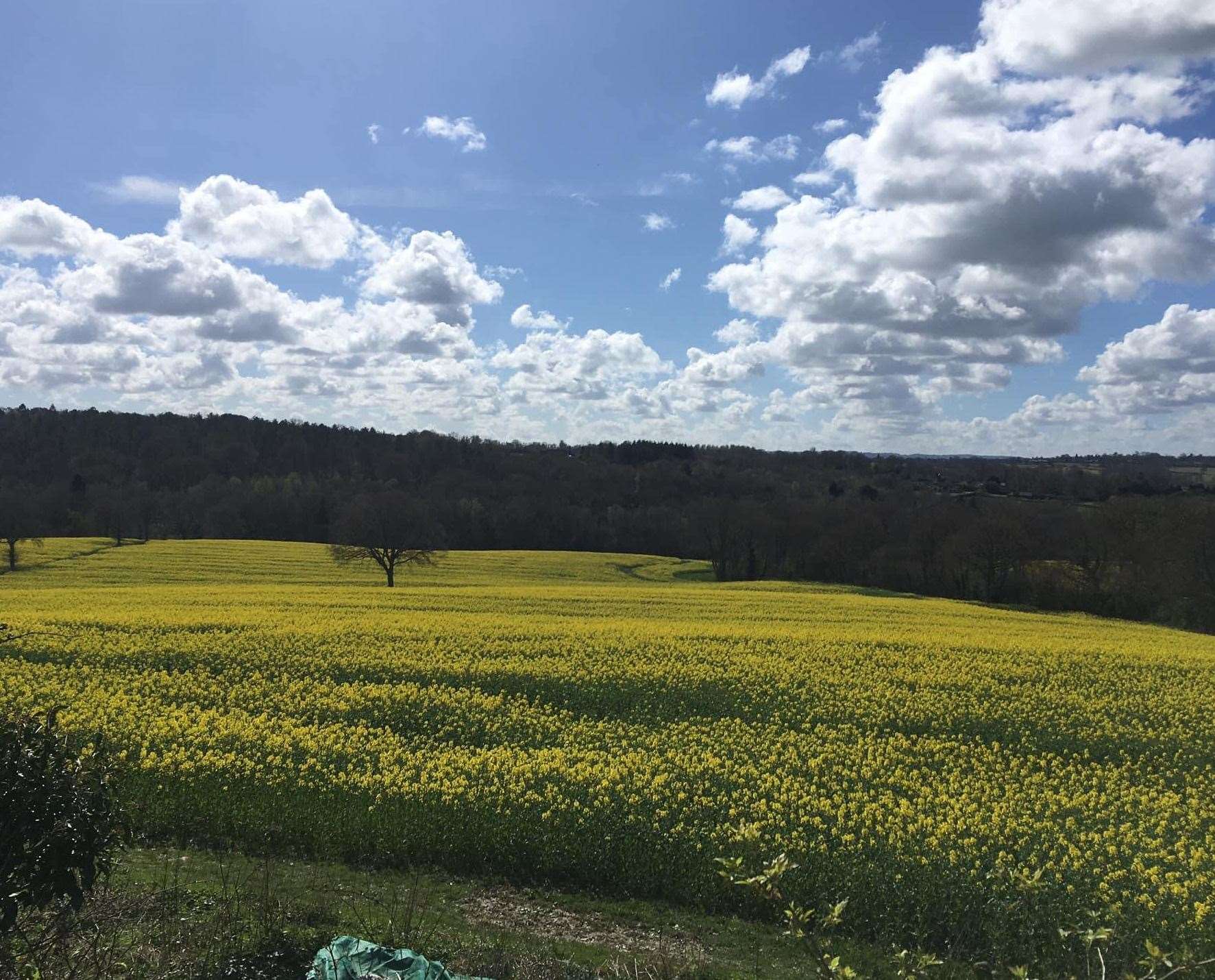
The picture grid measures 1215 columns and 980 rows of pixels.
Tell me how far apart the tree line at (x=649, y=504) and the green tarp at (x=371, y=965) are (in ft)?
132

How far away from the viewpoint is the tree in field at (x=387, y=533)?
1778 inches

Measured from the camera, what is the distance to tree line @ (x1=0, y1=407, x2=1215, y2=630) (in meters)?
48.8

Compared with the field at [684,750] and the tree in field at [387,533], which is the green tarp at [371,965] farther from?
the tree in field at [387,533]

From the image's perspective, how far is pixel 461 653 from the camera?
20141 millimetres

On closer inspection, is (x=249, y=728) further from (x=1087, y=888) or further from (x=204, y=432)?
(x=204, y=432)

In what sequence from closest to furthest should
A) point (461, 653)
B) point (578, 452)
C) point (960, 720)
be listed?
point (960, 720)
point (461, 653)
point (578, 452)

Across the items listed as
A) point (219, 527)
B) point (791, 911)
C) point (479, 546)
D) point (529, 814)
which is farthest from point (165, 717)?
point (219, 527)

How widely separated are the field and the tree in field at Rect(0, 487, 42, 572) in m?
25.4

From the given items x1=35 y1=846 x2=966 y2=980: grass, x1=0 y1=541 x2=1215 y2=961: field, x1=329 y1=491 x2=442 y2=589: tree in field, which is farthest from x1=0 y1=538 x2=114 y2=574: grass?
x1=35 y1=846 x2=966 y2=980: grass

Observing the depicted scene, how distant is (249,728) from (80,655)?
26.2ft

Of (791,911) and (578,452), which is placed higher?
(578,452)

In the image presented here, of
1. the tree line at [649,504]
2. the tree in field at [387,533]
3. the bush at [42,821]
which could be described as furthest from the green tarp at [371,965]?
the tree line at [649,504]

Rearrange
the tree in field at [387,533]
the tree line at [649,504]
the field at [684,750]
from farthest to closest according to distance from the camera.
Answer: the tree line at [649,504] < the tree in field at [387,533] < the field at [684,750]

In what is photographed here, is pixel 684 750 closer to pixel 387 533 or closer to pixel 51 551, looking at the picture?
pixel 387 533
